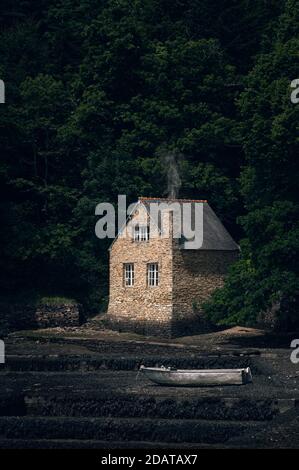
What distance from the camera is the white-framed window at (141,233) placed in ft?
250

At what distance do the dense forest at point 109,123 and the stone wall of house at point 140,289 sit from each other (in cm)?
353

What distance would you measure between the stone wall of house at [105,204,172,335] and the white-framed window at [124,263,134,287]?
0.68 feet

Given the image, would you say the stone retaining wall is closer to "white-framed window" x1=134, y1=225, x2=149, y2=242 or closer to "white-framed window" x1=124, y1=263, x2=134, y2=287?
"white-framed window" x1=124, y1=263, x2=134, y2=287

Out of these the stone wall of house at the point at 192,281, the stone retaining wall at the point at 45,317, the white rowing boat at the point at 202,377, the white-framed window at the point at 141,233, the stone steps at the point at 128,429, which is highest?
the white-framed window at the point at 141,233

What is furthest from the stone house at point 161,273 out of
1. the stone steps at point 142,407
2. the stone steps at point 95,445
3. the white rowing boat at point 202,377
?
the stone steps at point 95,445

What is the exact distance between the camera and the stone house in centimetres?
7550

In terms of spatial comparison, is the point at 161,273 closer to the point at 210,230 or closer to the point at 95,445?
the point at 210,230

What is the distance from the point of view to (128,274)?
255 ft

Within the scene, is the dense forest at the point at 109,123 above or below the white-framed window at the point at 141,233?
above

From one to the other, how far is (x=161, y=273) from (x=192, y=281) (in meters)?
2.03

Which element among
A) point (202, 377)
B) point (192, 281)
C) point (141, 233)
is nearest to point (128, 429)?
point (202, 377)

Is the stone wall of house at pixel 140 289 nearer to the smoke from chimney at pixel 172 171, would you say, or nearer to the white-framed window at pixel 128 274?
the white-framed window at pixel 128 274

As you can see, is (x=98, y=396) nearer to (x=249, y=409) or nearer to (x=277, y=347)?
(x=249, y=409)
